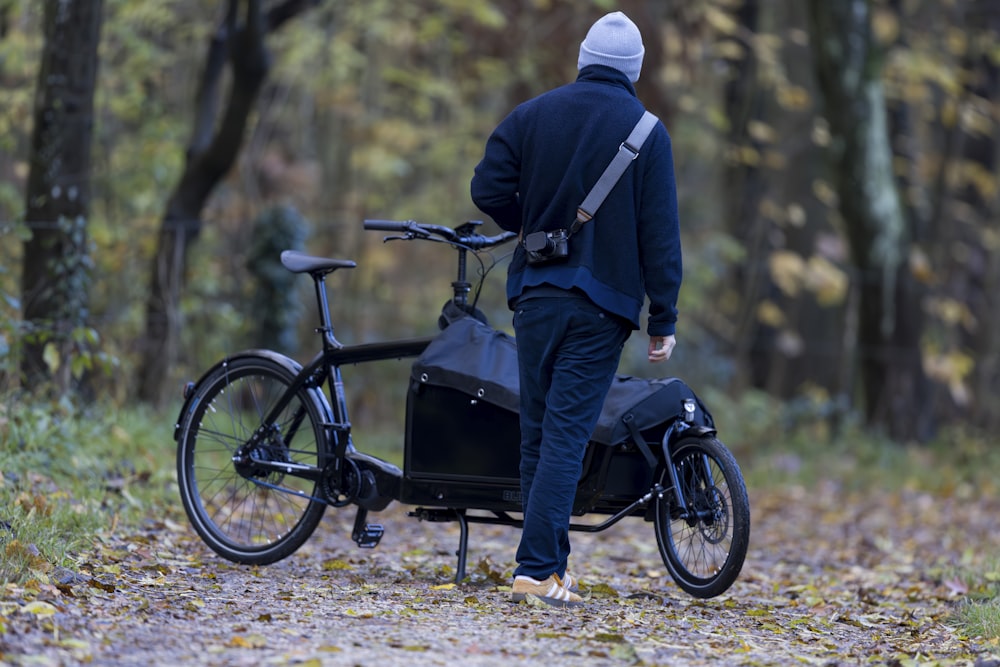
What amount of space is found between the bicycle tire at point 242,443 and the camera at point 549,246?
1.33 m

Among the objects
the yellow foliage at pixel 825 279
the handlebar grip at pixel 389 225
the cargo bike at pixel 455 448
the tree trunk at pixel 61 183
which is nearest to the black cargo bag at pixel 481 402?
the cargo bike at pixel 455 448

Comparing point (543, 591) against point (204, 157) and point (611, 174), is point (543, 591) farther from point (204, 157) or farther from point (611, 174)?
point (204, 157)

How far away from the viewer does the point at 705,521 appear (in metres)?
5.27

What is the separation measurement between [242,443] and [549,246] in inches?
72.4

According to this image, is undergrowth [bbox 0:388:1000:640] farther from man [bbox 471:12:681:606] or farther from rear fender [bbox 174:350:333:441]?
man [bbox 471:12:681:606]

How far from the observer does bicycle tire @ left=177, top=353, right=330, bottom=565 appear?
5.74 m

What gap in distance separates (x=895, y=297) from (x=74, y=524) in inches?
398

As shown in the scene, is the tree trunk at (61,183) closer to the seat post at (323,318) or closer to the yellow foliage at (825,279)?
the seat post at (323,318)

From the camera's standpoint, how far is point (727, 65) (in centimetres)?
1672

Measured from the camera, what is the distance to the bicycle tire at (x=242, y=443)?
18.8ft

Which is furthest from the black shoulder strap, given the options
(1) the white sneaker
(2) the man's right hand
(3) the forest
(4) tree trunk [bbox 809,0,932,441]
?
(4) tree trunk [bbox 809,0,932,441]

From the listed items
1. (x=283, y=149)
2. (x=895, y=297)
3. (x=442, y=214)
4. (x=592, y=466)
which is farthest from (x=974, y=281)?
(x=592, y=466)

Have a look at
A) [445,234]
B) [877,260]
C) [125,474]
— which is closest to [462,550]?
[445,234]

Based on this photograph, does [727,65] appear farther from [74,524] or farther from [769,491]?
[74,524]
